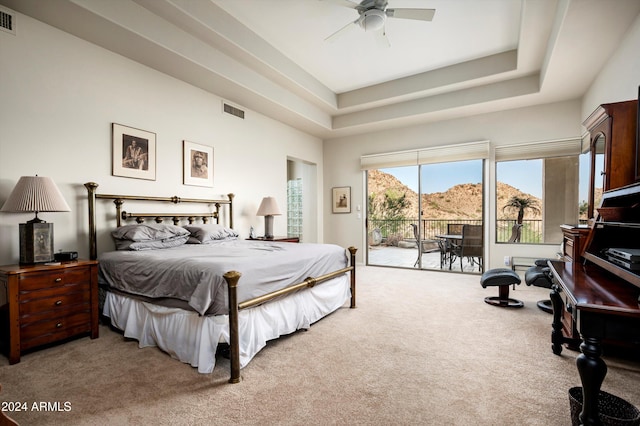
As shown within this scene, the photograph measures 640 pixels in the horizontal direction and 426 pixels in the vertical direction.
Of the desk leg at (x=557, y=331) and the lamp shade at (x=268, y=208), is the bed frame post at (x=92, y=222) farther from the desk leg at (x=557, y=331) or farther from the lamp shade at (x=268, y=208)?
the desk leg at (x=557, y=331)

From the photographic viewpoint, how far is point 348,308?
3533mm

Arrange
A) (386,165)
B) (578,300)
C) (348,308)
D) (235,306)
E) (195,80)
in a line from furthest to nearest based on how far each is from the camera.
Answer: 1. (386,165)
2. (195,80)
3. (348,308)
4. (235,306)
5. (578,300)

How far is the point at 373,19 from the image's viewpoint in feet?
10.2

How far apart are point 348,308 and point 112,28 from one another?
373 cm

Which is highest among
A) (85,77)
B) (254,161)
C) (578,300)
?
(85,77)

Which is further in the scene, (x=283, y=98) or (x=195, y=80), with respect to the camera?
(x=283, y=98)

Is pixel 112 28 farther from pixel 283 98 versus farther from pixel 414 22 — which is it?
pixel 414 22

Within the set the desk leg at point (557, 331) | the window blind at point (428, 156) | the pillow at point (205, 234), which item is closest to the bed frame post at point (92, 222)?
the pillow at point (205, 234)

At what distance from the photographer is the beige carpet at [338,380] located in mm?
1649

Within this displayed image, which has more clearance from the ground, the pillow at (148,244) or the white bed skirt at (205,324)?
the pillow at (148,244)

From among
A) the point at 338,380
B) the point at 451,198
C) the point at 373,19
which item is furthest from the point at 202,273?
the point at 451,198

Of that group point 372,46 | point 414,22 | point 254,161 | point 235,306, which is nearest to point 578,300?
point 235,306

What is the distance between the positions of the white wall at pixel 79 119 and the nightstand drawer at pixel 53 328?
2.48ft

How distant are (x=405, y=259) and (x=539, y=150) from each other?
11.8ft
